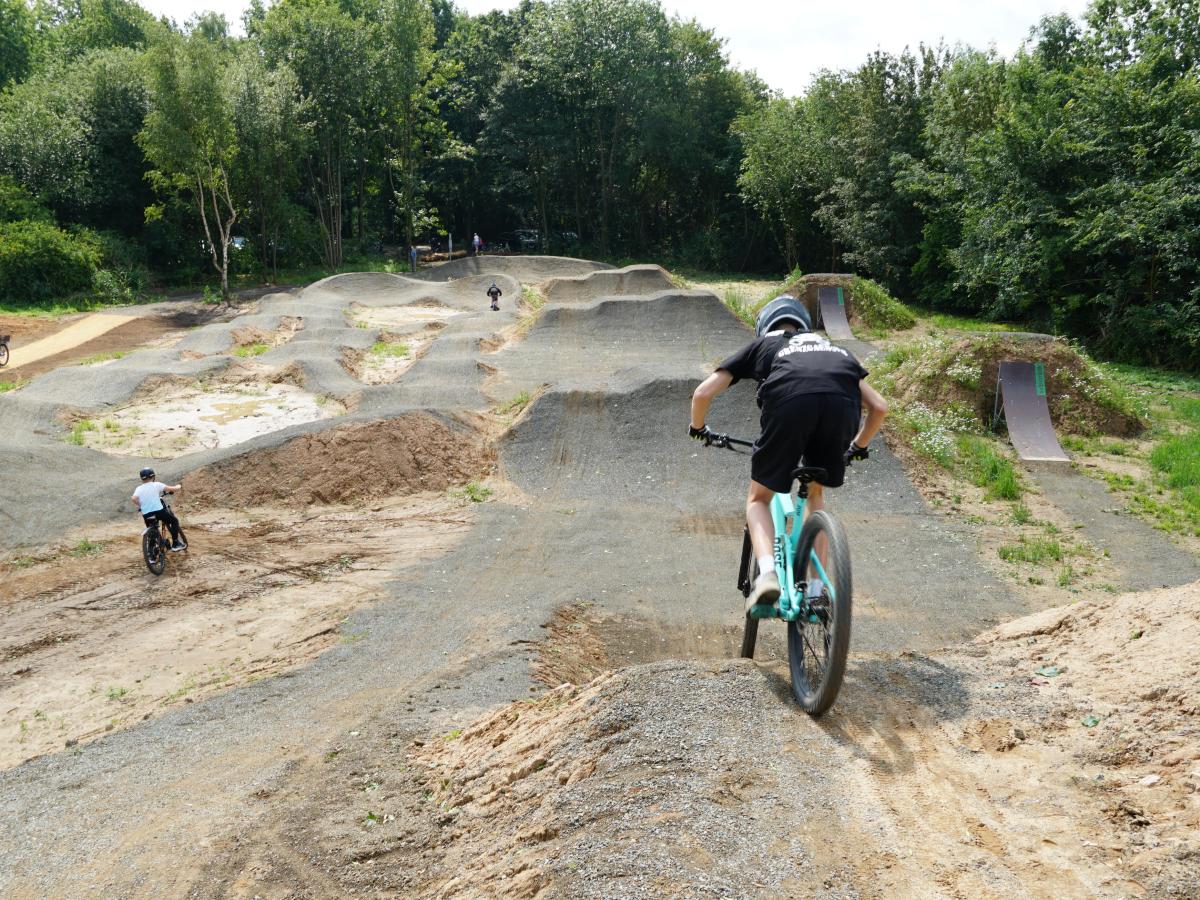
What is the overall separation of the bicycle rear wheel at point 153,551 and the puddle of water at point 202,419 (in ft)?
16.8

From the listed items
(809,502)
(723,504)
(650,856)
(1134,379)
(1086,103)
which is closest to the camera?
(650,856)

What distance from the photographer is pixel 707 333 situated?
76.1 ft

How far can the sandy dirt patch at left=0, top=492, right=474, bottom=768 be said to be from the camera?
688 cm

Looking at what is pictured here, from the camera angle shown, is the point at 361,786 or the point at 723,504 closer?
the point at 361,786

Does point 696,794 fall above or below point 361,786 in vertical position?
above

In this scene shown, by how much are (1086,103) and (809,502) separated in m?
23.5

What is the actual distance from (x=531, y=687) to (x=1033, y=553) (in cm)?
674

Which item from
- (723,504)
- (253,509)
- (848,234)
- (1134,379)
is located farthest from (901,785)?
(848,234)

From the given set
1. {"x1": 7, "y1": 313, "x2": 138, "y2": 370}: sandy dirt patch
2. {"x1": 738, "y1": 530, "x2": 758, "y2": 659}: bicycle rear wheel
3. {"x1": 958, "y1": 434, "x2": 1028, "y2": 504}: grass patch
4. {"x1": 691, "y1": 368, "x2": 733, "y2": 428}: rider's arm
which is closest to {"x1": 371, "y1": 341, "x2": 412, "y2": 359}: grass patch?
{"x1": 7, "y1": 313, "x2": 138, "y2": 370}: sandy dirt patch

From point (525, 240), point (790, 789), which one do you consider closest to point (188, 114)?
point (525, 240)

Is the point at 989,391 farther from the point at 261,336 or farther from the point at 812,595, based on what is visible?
the point at 261,336

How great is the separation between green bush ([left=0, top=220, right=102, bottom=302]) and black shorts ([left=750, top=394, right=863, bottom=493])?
35.5 meters

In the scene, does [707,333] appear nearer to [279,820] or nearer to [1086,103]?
[1086,103]

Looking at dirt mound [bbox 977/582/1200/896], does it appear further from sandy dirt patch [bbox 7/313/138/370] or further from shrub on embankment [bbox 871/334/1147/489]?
sandy dirt patch [bbox 7/313/138/370]
